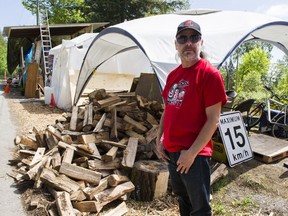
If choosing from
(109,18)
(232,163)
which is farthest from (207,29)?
(109,18)

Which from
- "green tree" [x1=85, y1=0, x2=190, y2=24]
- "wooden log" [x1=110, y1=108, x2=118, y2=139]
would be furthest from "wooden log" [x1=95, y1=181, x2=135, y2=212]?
"green tree" [x1=85, y1=0, x2=190, y2=24]

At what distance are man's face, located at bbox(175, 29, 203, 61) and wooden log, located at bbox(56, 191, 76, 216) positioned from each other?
2368 mm

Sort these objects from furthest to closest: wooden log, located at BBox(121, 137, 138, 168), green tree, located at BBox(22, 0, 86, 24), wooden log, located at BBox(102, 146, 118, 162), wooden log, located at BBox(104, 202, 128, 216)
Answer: green tree, located at BBox(22, 0, 86, 24) → wooden log, located at BBox(102, 146, 118, 162) → wooden log, located at BBox(121, 137, 138, 168) → wooden log, located at BBox(104, 202, 128, 216)

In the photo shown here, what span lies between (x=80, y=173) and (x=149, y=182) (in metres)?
1.04

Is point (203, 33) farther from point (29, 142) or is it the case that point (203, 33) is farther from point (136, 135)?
point (29, 142)

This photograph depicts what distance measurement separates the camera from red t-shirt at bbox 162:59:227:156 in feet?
7.06

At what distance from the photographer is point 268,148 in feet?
19.0

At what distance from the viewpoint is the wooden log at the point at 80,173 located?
420 cm

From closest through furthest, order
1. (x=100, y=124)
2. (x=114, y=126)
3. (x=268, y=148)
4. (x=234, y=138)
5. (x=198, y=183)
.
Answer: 1. (x=198, y=183)
2. (x=234, y=138)
3. (x=114, y=126)
4. (x=268, y=148)
5. (x=100, y=124)

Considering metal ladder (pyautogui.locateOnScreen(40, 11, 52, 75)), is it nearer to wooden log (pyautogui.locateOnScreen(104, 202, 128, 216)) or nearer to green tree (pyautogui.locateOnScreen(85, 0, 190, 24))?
green tree (pyautogui.locateOnScreen(85, 0, 190, 24))

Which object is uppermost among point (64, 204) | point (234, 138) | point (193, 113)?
point (193, 113)

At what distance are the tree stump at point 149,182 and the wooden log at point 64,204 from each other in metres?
0.92

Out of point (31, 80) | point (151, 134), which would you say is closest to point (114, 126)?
point (151, 134)

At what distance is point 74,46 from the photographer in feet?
36.2
